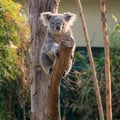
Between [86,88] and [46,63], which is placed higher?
[46,63]

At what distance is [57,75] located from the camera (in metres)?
4.03

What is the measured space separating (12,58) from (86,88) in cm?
132

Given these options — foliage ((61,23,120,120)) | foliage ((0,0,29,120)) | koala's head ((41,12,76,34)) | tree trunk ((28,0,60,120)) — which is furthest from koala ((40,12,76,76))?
foliage ((61,23,120,120))

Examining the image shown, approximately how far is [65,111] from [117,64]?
3.82ft

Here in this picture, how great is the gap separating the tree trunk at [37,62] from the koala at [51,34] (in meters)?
0.11

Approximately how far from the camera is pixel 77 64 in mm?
8703

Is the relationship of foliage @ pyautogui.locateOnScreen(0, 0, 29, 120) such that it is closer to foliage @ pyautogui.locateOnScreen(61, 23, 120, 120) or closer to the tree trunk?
foliage @ pyautogui.locateOnScreen(61, 23, 120, 120)

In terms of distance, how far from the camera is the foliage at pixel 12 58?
7.36 metres

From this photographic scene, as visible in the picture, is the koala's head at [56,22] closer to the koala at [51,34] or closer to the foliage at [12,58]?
the koala at [51,34]

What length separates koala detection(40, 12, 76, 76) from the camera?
15.9 feet

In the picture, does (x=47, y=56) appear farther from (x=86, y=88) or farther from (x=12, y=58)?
(x=86, y=88)

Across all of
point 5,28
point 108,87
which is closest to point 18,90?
point 5,28

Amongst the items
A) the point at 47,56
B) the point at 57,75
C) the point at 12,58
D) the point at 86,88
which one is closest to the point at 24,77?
the point at 12,58

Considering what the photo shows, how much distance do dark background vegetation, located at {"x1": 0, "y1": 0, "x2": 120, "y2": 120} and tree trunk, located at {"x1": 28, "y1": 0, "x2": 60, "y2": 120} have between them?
2045 mm
